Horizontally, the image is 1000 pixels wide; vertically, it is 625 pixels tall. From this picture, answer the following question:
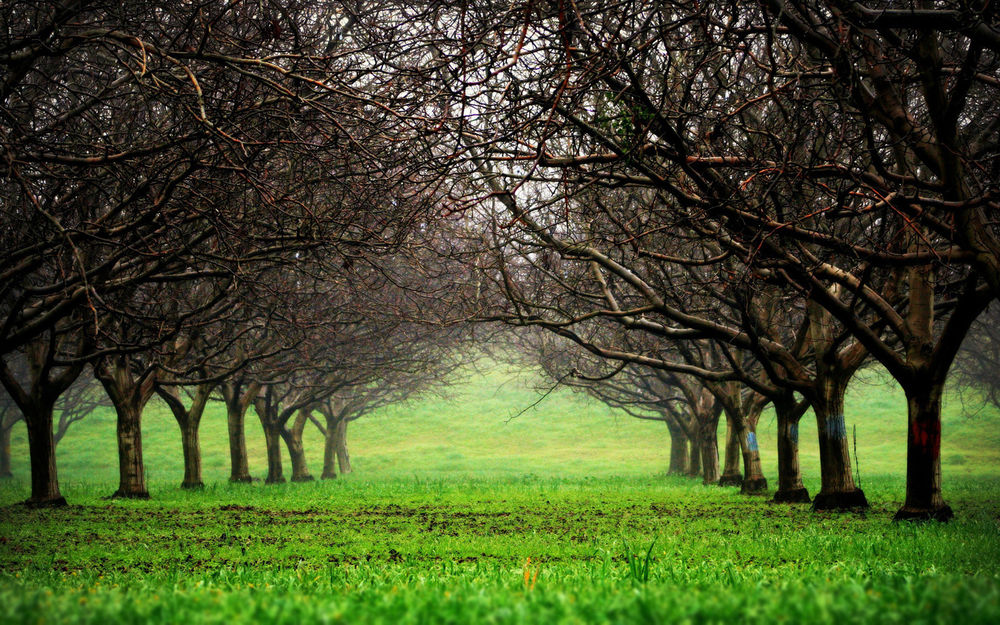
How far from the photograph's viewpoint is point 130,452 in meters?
18.5

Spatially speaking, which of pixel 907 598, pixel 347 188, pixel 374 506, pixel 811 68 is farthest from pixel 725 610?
pixel 374 506

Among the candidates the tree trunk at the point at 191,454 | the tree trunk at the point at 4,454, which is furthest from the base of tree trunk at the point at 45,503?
the tree trunk at the point at 4,454

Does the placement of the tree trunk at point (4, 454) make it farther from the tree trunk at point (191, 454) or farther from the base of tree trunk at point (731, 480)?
the base of tree trunk at point (731, 480)

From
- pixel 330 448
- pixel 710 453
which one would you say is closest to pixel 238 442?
pixel 330 448

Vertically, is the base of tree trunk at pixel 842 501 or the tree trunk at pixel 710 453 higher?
the base of tree trunk at pixel 842 501

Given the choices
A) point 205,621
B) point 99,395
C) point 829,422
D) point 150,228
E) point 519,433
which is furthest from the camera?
point 519,433

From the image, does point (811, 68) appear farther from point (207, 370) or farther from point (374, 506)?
point (207, 370)

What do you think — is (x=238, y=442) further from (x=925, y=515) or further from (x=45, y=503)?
(x=925, y=515)

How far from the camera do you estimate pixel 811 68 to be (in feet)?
28.9

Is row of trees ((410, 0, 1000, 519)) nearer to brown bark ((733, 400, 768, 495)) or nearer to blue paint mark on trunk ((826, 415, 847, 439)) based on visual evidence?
blue paint mark on trunk ((826, 415, 847, 439))

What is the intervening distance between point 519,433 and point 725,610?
61.0 m

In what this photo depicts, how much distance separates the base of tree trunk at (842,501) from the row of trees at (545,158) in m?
0.04

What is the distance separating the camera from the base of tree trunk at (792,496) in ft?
52.0

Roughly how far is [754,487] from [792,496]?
10.3 ft
